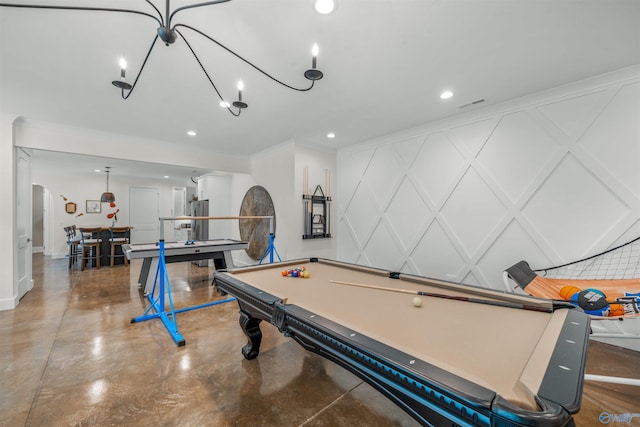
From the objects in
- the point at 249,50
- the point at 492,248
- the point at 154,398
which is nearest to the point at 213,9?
the point at 249,50

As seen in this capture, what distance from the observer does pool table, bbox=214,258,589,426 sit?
71cm

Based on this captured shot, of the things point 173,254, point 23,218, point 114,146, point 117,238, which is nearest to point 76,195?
point 117,238

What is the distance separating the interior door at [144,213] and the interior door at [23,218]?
183 inches

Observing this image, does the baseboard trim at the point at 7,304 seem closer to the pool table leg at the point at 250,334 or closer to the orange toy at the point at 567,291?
the pool table leg at the point at 250,334

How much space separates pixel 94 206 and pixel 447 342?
33.9 ft

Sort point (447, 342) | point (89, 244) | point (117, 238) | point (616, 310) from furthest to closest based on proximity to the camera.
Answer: point (117, 238) → point (89, 244) → point (616, 310) → point (447, 342)

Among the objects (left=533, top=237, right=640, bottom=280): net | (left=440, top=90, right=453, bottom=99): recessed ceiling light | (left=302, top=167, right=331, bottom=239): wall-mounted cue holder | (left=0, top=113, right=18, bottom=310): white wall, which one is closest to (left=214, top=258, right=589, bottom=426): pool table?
(left=533, top=237, right=640, bottom=280): net

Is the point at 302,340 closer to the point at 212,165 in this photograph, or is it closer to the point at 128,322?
the point at 128,322

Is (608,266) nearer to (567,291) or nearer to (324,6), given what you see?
(567,291)

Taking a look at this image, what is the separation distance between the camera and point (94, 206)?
7961mm

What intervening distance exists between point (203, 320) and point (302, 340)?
2.07 metres

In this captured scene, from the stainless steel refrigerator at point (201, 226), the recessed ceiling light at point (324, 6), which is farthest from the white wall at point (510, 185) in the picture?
the stainless steel refrigerator at point (201, 226)

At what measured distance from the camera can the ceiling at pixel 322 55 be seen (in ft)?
5.59

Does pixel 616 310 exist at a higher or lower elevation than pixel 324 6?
lower
